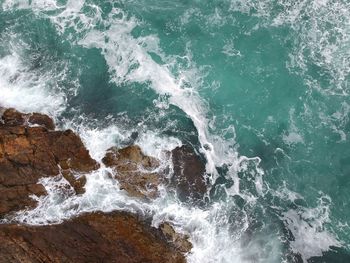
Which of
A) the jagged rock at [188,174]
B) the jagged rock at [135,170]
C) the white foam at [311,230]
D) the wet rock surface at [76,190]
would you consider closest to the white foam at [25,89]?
the wet rock surface at [76,190]

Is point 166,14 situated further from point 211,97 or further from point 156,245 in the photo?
point 156,245

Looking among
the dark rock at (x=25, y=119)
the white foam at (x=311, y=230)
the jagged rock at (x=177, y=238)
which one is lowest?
the jagged rock at (x=177, y=238)

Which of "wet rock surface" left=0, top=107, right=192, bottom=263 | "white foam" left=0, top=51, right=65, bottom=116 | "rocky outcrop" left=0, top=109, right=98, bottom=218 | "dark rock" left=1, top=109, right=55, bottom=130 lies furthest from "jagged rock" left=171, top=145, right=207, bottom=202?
"white foam" left=0, top=51, right=65, bottom=116

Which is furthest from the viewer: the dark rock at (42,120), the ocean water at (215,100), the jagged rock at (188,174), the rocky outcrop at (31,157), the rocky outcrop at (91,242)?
the dark rock at (42,120)

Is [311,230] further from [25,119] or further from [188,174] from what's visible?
[25,119]

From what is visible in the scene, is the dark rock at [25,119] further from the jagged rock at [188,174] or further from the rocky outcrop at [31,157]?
the jagged rock at [188,174]

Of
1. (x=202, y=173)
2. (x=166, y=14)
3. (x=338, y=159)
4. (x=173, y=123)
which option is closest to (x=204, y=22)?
(x=166, y=14)
